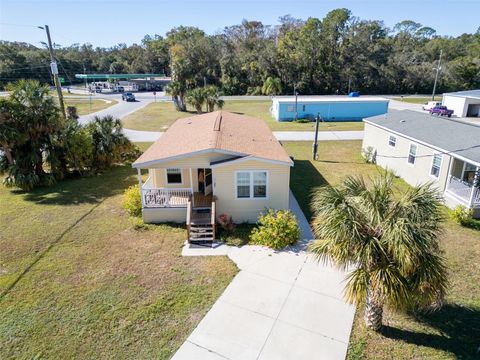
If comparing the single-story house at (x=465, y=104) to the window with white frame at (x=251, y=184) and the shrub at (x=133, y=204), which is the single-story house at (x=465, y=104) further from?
the shrub at (x=133, y=204)

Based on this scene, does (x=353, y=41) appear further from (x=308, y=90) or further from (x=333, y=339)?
(x=333, y=339)

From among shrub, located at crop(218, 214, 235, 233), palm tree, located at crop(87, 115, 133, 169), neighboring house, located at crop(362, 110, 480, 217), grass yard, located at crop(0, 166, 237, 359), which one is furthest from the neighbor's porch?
palm tree, located at crop(87, 115, 133, 169)

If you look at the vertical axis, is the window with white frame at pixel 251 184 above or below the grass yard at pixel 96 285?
above

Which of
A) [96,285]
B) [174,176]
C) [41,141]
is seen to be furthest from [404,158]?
[41,141]

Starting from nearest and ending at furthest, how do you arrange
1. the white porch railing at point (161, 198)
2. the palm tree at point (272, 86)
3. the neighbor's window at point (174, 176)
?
the white porch railing at point (161, 198) → the neighbor's window at point (174, 176) → the palm tree at point (272, 86)

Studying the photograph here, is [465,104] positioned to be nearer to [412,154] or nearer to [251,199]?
[412,154]

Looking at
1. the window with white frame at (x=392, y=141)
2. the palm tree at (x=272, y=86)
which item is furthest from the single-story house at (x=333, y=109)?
the palm tree at (x=272, y=86)

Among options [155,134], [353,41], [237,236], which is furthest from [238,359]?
[353,41]

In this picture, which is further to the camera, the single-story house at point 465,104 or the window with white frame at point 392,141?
the single-story house at point 465,104

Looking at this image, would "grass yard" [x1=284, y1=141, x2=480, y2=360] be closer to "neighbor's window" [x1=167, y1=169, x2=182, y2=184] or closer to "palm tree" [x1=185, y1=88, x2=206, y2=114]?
"neighbor's window" [x1=167, y1=169, x2=182, y2=184]
